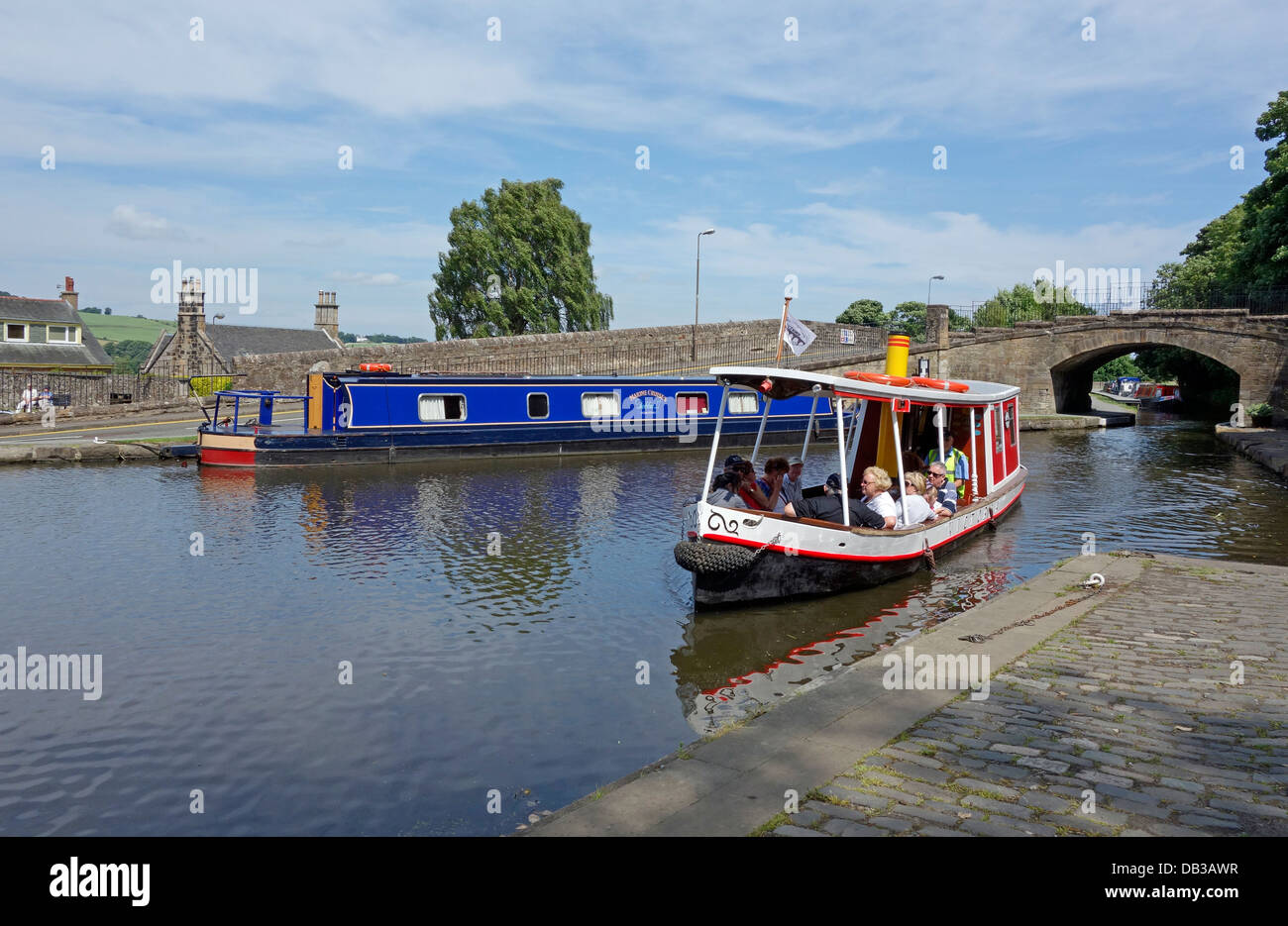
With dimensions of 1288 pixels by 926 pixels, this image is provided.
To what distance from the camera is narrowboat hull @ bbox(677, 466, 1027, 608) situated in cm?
983

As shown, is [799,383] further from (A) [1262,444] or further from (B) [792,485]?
(A) [1262,444]

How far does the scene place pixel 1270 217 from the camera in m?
32.8

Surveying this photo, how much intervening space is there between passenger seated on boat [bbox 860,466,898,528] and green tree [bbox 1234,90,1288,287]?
28.2 meters

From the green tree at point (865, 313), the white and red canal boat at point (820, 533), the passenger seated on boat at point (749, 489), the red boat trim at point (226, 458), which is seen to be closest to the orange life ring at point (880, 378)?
the white and red canal boat at point (820, 533)

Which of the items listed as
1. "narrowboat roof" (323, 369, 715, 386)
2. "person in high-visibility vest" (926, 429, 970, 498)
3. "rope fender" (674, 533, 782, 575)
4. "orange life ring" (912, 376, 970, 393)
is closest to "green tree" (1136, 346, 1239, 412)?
"narrowboat roof" (323, 369, 715, 386)

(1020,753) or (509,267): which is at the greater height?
(509,267)

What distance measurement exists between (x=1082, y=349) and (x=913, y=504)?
89.5 ft

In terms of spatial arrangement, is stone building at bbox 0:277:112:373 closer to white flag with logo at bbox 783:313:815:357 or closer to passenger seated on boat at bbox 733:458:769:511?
white flag with logo at bbox 783:313:815:357

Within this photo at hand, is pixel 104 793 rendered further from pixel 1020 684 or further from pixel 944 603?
pixel 944 603

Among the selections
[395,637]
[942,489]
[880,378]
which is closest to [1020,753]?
[395,637]

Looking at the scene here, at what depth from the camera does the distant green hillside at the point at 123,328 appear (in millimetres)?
135375

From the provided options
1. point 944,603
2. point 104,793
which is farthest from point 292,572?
point 944,603

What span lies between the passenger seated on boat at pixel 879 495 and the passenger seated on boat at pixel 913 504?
1.36 feet

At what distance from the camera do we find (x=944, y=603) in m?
10.6
